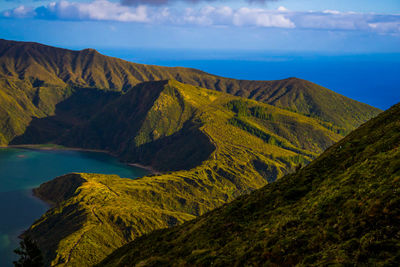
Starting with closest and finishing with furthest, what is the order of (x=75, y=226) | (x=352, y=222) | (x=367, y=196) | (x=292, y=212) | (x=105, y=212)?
(x=352, y=222), (x=367, y=196), (x=292, y=212), (x=75, y=226), (x=105, y=212)

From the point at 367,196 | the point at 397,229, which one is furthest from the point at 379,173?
the point at 397,229

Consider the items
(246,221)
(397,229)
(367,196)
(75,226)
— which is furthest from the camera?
(75,226)

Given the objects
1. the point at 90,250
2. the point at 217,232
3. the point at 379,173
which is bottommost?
the point at 90,250

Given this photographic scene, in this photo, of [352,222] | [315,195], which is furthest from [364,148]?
[352,222]

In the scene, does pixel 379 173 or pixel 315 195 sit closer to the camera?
pixel 379 173

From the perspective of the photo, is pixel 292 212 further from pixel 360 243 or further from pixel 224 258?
pixel 360 243

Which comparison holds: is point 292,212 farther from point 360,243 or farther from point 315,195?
point 360,243

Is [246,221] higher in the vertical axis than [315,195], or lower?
lower
